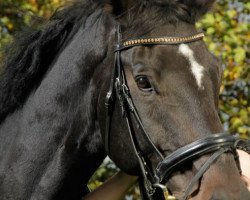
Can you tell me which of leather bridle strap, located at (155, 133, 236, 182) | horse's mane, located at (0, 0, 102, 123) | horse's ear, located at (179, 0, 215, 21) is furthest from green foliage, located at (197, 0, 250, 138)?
leather bridle strap, located at (155, 133, 236, 182)

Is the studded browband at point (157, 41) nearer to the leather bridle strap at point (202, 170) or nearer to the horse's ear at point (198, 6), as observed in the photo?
the horse's ear at point (198, 6)

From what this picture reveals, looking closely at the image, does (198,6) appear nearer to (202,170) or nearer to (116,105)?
(116,105)

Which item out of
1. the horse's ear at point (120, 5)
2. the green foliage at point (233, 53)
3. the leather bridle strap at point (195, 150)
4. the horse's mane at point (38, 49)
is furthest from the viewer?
the green foliage at point (233, 53)

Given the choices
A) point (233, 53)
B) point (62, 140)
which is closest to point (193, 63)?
point (62, 140)

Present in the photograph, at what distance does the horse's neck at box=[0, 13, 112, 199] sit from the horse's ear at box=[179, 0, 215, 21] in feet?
1.67

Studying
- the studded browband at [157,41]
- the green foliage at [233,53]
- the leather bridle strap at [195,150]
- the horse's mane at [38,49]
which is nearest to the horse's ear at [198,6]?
the horse's mane at [38,49]

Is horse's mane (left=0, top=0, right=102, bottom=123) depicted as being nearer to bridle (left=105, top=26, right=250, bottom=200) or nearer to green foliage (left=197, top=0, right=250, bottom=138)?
bridle (left=105, top=26, right=250, bottom=200)

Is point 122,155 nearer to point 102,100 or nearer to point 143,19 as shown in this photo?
point 102,100

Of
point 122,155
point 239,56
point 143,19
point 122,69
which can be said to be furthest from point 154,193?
point 239,56

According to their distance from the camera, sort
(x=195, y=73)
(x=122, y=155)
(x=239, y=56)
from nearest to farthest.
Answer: (x=195, y=73) < (x=122, y=155) < (x=239, y=56)

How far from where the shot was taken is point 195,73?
292 centimetres

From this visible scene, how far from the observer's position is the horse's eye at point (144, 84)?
2972 millimetres

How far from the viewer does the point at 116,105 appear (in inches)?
124

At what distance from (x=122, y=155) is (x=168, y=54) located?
1.88 feet
